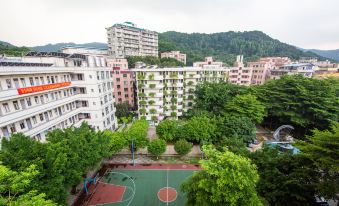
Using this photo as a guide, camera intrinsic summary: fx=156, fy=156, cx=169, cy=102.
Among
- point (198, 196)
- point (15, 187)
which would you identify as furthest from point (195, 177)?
point (15, 187)

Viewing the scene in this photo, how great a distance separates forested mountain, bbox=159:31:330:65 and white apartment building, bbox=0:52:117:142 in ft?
261

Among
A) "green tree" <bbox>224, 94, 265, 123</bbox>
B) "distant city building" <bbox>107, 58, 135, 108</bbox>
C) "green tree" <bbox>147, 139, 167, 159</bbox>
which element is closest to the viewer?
"green tree" <bbox>147, 139, 167, 159</bbox>

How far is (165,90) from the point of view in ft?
125

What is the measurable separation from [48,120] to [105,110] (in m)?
9.23

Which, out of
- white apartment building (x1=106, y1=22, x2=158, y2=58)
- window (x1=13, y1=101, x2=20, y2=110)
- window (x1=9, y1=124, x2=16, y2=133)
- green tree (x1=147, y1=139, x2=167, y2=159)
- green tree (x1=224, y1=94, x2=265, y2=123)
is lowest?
green tree (x1=147, y1=139, x2=167, y2=159)

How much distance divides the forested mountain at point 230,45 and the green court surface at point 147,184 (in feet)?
289

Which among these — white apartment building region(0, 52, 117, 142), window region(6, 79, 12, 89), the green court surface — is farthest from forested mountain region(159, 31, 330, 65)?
window region(6, 79, 12, 89)

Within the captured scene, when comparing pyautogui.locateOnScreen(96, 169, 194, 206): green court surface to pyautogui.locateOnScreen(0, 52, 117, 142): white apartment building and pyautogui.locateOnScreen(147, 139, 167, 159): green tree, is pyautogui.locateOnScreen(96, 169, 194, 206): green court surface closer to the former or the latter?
pyautogui.locateOnScreen(147, 139, 167, 159): green tree

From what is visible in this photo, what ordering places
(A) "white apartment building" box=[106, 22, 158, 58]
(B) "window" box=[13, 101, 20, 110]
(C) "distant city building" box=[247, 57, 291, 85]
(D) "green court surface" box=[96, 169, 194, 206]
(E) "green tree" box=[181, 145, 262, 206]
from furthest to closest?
(A) "white apartment building" box=[106, 22, 158, 58], (C) "distant city building" box=[247, 57, 291, 85], (D) "green court surface" box=[96, 169, 194, 206], (B) "window" box=[13, 101, 20, 110], (E) "green tree" box=[181, 145, 262, 206]

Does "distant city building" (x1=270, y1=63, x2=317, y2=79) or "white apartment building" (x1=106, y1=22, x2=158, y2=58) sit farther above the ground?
"white apartment building" (x1=106, y1=22, x2=158, y2=58)

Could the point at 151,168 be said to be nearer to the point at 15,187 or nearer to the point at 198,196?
the point at 198,196

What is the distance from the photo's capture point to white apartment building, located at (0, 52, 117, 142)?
16.5 m

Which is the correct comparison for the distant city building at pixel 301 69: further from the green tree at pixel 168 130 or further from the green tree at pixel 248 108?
the green tree at pixel 168 130

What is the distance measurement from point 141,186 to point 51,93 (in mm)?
17973
